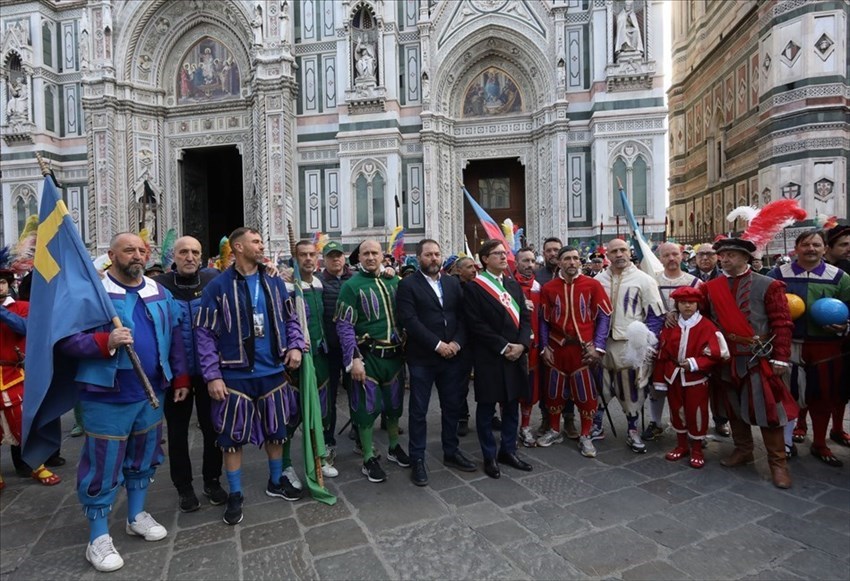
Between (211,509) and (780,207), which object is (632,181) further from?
(211,509)

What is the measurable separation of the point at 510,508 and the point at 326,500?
1462mm

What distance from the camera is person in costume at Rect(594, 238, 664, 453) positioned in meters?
4.94

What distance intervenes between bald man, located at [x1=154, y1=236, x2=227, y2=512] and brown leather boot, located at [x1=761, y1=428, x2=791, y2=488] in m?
4.67

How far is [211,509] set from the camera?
3.82 meters

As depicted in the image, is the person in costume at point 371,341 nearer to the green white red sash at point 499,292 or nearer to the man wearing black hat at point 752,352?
the green white red sash at point 499,292

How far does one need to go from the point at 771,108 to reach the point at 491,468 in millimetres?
15429

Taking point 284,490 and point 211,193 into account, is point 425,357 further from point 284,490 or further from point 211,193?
point 211,193

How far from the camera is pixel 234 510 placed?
11.7 ft

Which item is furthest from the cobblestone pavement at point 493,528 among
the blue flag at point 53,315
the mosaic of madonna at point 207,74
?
the mosaic of madonna at point 207,74

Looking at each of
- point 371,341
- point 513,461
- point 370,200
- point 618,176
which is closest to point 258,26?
point 370,200

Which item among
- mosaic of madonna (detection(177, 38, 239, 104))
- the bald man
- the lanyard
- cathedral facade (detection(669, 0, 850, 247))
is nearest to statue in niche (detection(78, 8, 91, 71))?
mosaic of madonna (detection(177, 38, 239, 104))

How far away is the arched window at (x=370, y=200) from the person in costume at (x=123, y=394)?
12.9 metres

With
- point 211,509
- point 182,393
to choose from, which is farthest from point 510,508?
point 182,393

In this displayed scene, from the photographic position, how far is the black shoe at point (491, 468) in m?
4.27
